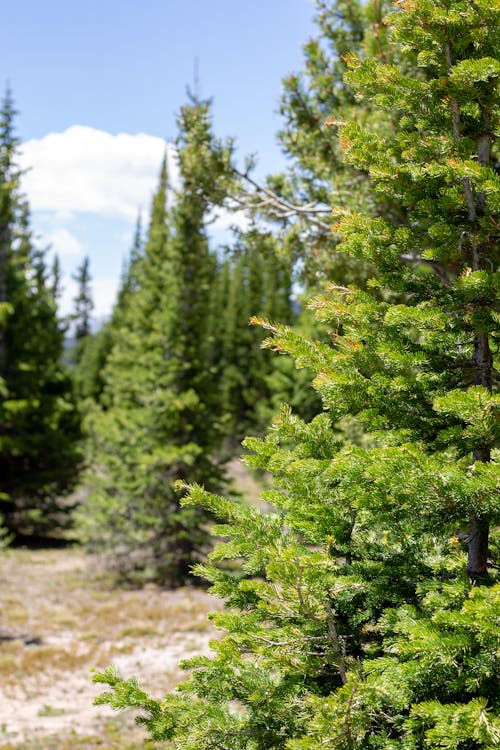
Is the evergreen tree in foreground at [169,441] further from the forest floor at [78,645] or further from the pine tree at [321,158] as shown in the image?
the pine tree at [321,158]

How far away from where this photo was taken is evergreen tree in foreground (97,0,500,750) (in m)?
→ 3.20

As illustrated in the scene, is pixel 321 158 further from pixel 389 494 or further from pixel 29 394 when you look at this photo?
pixel 29 394

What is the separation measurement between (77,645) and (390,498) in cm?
1339

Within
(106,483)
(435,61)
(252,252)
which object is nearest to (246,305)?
(106,483)

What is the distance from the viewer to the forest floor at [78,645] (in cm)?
1059

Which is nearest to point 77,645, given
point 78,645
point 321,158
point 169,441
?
point 78,645

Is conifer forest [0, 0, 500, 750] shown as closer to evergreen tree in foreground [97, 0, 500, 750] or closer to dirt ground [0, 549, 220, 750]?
evergreen tree in foreground [97, 0, 500, 750]

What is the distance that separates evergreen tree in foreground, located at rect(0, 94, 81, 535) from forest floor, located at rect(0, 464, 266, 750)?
3646mm

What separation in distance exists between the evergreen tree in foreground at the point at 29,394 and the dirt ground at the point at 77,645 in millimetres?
3681

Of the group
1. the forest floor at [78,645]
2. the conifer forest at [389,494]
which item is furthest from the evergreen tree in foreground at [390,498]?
the forest floor at [78,645]

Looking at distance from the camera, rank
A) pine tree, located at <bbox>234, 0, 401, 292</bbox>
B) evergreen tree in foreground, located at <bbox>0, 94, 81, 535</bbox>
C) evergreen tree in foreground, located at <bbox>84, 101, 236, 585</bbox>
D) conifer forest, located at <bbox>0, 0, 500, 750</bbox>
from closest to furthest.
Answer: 1. conifer forest, located at <bbox>0, 0, 500, 750</bbox>
2. pine tree, located at <bbox>234, 0, 401, 292</bbox>
3. evergreen tree in foreground, located at <bbox>84, 101, 236, 585</bbox>
4. evergreen tree in foreground, located at <bbox>0, 94, 81, 535</bbox>

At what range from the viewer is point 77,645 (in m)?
14.7

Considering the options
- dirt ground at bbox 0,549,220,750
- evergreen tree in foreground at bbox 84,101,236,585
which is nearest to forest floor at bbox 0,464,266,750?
dirt ground at bbox 0,549,220,750

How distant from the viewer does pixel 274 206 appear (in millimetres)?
9586
